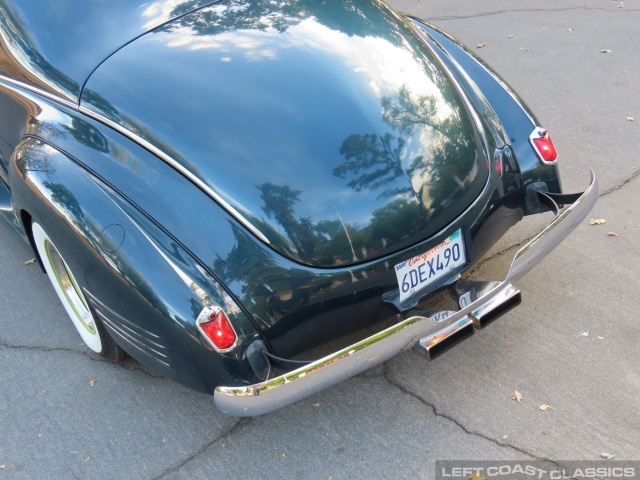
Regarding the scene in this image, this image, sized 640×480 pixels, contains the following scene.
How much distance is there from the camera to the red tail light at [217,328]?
229cm

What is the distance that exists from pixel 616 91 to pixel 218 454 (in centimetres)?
403

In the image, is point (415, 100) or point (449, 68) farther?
point (449, 68)

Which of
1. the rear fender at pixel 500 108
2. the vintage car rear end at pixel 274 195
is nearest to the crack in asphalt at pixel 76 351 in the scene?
the vintage car rear end at pixel 274 195

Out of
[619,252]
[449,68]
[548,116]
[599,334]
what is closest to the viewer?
[599,334]

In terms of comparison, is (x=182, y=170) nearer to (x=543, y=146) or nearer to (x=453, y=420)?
(x=453, y=420)

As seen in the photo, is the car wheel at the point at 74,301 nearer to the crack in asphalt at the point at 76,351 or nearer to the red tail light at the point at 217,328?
the crack in asphalt at the point at 76,351

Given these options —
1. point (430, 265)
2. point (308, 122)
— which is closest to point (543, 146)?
point (430, 265)

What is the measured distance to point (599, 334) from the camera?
9.80 ft

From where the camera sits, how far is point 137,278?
2.37 meters

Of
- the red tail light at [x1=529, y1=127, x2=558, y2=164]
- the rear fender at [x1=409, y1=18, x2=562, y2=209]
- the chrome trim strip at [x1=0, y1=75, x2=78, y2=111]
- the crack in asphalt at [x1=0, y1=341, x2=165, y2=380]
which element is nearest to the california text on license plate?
the rear fender at [x1=409, y1=18, x2=562, y2=209]

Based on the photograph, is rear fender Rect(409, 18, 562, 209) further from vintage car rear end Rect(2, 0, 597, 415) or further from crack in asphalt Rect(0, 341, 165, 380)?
crack in asphalt Rect(0, 341, 165, 380)

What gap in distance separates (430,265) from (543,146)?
86 cm

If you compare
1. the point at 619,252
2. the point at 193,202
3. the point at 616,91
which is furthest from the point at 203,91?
the point at 616,91

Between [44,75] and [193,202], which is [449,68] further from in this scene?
[44,75]
